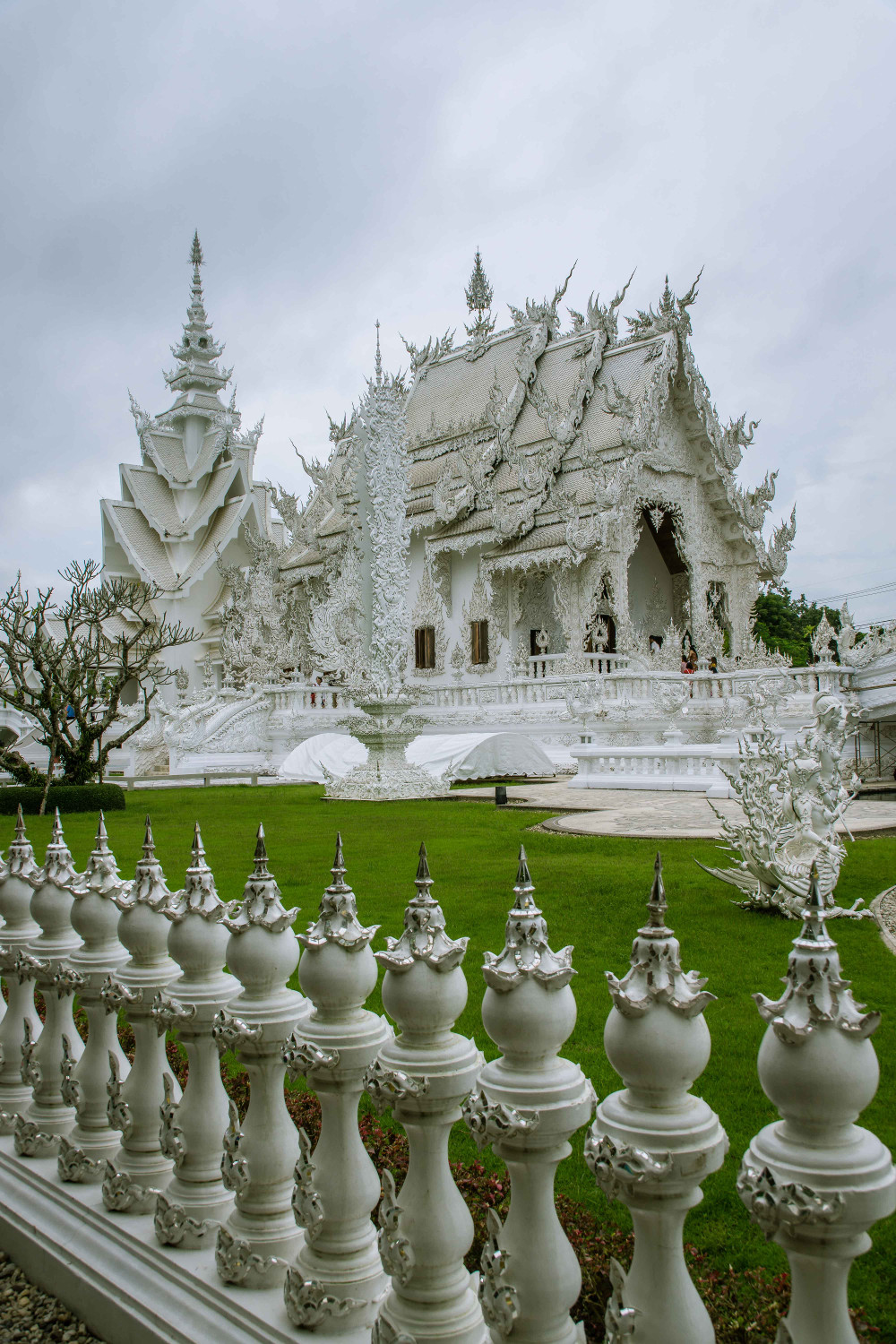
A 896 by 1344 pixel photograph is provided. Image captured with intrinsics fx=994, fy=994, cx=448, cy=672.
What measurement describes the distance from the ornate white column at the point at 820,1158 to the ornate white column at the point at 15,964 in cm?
228

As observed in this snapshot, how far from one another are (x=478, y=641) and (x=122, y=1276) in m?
21.8

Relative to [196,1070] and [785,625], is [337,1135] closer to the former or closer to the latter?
[196,1070]

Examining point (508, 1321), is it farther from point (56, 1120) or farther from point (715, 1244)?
point (56, 1120)

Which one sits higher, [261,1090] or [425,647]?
[425,647]

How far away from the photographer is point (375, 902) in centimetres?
575

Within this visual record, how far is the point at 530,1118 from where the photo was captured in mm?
1494

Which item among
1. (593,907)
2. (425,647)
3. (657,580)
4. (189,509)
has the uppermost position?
(189,509)

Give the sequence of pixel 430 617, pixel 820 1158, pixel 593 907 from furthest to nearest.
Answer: pixel 430 617, pixel 593 907, pixel 820 1158

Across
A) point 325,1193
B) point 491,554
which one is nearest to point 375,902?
point 325,1193

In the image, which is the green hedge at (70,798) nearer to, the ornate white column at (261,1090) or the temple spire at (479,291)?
the ornate white column at (261,1090)

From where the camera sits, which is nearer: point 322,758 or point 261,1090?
point 261,1090

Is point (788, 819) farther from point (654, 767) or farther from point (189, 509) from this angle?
point (189, 509)

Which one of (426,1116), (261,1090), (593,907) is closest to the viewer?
(426,1116)

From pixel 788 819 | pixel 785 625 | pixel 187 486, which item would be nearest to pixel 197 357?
pixel 187 486
